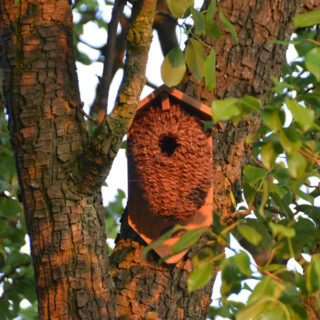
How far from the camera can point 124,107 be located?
1617mm

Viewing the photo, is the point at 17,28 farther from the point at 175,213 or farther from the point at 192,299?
the point at 192,299

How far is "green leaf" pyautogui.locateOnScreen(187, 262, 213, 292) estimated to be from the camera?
107cm

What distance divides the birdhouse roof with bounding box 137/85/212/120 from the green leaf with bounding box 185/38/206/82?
0.75 feet

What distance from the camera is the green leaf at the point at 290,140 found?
3.38 ft

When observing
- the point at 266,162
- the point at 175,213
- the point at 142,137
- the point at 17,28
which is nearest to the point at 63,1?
the point at 17,28

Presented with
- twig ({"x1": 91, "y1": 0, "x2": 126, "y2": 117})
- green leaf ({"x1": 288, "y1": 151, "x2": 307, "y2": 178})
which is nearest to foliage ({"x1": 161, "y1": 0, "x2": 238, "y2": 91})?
twig ({"x1": 91, "y1": 0, "x2": 126, "y2": 117})

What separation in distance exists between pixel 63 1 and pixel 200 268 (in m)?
1.08

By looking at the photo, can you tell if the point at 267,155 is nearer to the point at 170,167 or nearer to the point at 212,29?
the point at 212,29

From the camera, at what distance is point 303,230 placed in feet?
4.01

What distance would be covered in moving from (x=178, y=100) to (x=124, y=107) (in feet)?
1.19

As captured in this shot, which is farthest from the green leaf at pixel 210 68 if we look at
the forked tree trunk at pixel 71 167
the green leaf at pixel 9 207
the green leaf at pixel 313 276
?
the green leaf at pixel 9 207

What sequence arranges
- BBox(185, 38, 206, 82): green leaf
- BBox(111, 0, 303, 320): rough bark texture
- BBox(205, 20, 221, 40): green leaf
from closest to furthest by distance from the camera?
BBox(205, 20, 221, 40): green leaf, BBox(185, 38, 206, 82): green leaf, BBox(111, 0, 303, 320): rough bark texture

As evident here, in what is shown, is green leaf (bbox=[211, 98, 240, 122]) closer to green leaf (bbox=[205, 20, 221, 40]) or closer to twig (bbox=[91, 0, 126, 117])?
green leaf (bbox=[205, 20, 221, 40])

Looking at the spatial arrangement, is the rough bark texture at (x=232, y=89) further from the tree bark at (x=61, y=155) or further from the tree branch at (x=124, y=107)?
the tree branch at (x=124, y=107)
